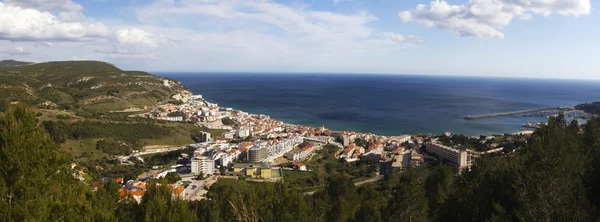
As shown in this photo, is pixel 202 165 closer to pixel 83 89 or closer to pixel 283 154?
pixel 283 154

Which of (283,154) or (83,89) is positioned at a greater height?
(83,89)

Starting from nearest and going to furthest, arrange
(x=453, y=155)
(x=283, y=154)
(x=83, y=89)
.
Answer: (x=453, y=155) < (x=283, y=154) < (x=83, y=89)

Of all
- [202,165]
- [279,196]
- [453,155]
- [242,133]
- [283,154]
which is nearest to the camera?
[279,196]

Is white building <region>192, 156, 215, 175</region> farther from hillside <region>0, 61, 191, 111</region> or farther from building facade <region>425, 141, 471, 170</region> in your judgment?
hillside <region>0, 61, 191, 111</region>

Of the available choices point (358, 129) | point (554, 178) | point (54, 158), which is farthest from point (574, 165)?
point (358, 129)

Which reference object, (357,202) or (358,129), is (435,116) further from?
(357,202)

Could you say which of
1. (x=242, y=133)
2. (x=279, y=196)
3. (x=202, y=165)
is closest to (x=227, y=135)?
(x=242, y=133)

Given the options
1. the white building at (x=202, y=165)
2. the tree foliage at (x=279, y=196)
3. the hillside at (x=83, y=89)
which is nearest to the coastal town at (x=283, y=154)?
the white building at (x=202, y=165)
